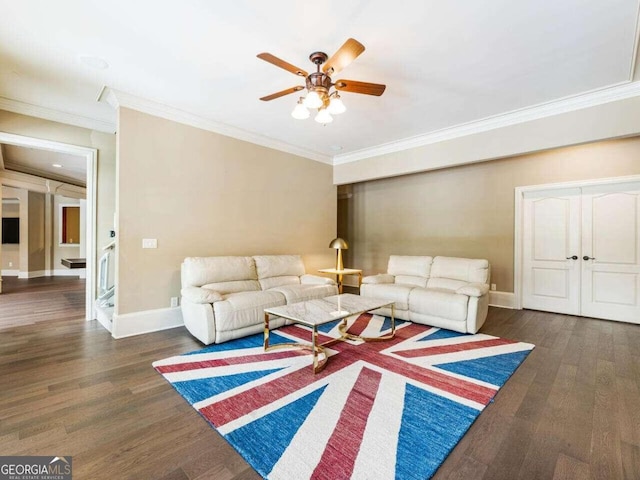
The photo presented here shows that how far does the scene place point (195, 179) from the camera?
4168 millimetres

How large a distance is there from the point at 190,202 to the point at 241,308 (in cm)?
172

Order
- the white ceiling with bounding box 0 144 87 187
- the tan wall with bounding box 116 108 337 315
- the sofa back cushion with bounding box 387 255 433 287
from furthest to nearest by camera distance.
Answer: the white ceiling with bounding box 0 144 87 187 < the sofa back cushion with bounding box 387 255 433 287 < the tan wall with bounding box 116 108 337 315

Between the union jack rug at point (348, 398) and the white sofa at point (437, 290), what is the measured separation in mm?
305

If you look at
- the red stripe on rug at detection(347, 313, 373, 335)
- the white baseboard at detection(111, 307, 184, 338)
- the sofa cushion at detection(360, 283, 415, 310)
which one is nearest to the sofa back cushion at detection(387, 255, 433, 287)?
the sofa cushion at detection(360, 283, 415, 310)

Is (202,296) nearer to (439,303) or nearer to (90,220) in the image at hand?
(90,220)

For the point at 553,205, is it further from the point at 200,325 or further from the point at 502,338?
the point at 200,325

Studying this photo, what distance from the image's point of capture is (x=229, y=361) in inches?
111

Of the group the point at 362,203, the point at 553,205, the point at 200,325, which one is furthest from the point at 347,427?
the point at 362,203

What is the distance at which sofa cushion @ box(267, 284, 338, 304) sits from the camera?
3.92 metres

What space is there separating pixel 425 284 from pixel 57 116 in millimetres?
5584

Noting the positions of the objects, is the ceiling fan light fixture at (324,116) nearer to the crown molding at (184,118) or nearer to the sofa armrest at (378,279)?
the crown molding at (184,118)

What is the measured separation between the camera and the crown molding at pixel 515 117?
335 cm

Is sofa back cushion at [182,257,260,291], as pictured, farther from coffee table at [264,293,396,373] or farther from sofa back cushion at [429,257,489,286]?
sofa back cushion at [429,257,489,286]

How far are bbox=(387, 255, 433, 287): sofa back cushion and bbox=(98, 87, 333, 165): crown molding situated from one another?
262 centimetres
